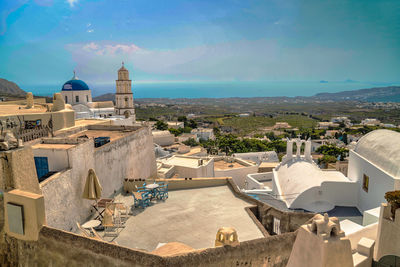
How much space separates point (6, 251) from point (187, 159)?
1689cm

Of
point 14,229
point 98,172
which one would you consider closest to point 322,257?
point 14,229

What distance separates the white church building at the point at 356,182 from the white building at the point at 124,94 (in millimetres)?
22535

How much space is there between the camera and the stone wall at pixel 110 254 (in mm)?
5035

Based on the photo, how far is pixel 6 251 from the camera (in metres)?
6.03

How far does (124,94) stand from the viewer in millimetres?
34781

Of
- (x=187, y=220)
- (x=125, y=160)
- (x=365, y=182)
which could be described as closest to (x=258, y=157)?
(x=365, y=182)

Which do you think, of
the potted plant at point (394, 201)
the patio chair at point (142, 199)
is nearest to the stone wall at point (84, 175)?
the patio chair at point (142, 199)

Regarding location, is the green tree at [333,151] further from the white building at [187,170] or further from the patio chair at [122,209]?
the patio chair at [122,209]

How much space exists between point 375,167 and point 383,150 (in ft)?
2.83

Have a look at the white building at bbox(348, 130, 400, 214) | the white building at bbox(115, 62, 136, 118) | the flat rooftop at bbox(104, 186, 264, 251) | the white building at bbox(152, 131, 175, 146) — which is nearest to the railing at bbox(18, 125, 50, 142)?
the flat rooftop at bbox(104, 186, 264, 251)

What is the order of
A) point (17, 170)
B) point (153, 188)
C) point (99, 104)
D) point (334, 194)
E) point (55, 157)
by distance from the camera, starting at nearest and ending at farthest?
point (17, 170), point (55, 157), point (153, 188), point (334, 194), point (99, 104)

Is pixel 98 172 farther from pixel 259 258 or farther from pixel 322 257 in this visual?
pixel 322 257

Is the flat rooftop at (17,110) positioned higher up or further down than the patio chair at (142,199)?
higher up

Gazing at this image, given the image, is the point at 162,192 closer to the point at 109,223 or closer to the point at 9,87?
the point at 109,223
